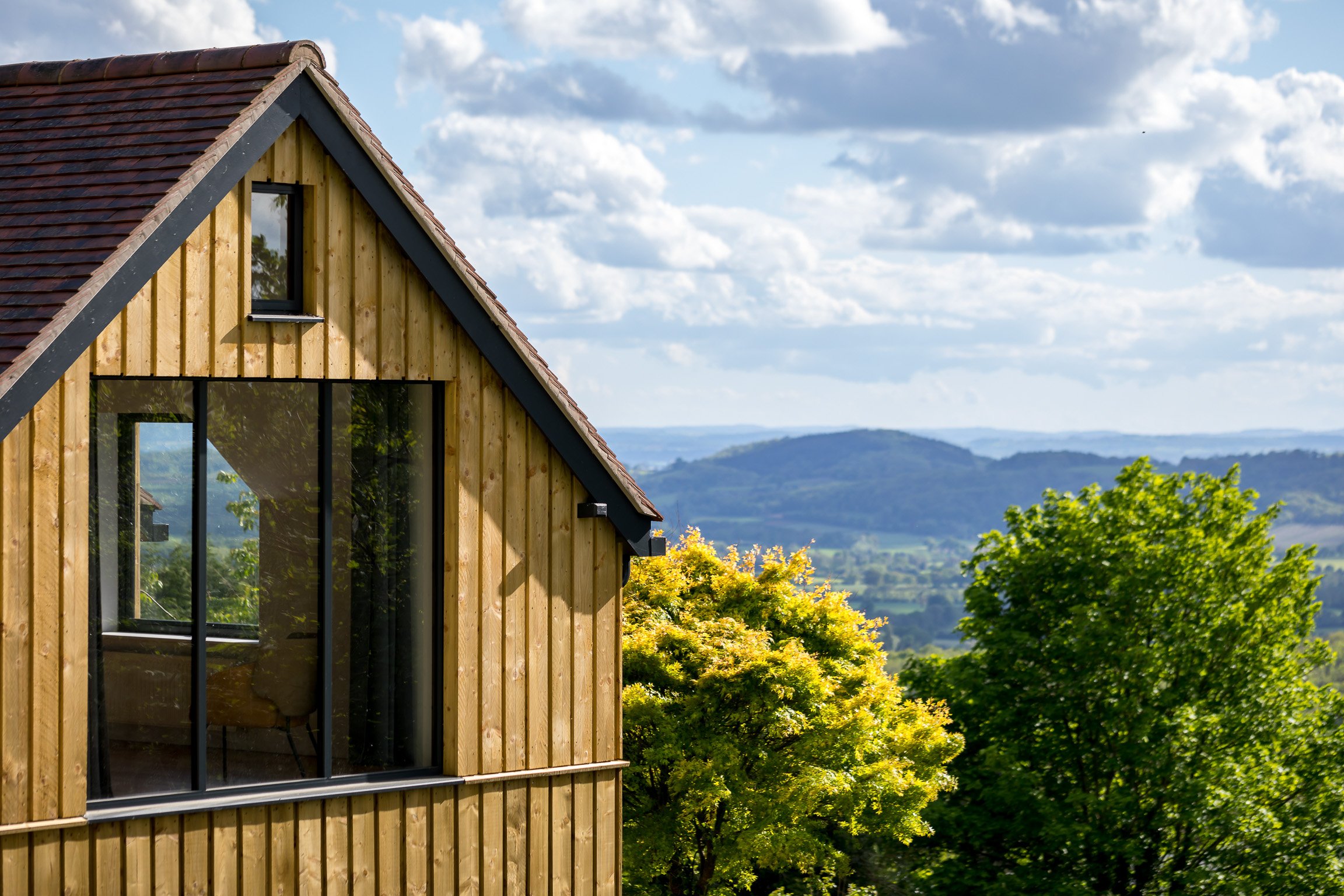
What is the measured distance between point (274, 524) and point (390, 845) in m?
2.47

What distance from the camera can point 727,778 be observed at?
22156 millimetres

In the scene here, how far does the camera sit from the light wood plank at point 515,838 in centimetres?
986

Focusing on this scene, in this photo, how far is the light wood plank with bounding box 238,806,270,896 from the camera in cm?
872

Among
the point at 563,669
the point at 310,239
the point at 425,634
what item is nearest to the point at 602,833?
the point at 563,669

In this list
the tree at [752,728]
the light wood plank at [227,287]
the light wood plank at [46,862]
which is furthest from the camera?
the tree at [752,728]

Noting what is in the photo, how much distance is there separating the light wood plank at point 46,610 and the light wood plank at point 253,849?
118 centimetres

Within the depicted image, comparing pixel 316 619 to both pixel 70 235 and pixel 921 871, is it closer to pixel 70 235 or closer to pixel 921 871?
pixel 70 235

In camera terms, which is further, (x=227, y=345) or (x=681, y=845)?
(x=681, y=845)

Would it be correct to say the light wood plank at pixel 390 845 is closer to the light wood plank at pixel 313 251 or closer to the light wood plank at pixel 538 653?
the light wood plank at pixel 538 653

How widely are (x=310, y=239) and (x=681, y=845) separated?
17.6 metres

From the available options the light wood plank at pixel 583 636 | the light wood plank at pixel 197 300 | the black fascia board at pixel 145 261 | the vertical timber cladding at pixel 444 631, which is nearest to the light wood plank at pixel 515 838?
the vertical timber cladding at pixel 444 631

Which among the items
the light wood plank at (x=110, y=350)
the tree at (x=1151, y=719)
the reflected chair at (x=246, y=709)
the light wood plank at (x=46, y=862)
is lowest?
the tree at (x=1151, y=719)

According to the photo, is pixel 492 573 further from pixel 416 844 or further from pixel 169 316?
pixel 169 316

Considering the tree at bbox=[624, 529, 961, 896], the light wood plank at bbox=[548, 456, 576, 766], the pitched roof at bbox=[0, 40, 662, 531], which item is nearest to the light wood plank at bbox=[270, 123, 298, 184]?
the pitched roof at bbox=[0, 40, 662, 531]
